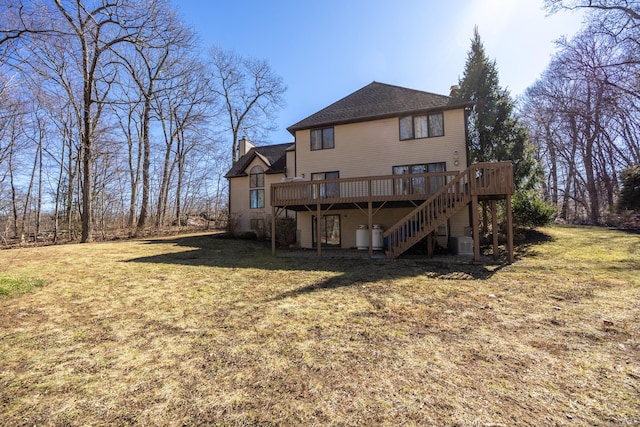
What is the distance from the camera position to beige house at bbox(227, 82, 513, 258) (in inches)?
400

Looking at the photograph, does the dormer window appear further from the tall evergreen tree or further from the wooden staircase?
the tall evergreen tree

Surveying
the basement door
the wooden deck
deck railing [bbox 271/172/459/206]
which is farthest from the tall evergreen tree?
the basement door

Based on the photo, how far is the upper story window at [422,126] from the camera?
41.1 feet

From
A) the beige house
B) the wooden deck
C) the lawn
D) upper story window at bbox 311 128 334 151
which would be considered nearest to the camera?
the lawn

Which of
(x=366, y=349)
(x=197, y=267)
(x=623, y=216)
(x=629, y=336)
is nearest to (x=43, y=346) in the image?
(x=366, y=349)

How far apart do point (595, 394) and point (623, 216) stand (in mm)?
20800

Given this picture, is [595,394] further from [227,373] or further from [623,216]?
[623,216]

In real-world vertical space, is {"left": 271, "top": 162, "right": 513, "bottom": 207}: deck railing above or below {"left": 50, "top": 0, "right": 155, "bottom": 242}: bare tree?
below

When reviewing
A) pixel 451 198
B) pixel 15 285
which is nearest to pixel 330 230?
pixel 451 198

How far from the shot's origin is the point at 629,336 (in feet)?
12.0

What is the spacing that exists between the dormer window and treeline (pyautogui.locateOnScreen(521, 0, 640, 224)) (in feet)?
58.8

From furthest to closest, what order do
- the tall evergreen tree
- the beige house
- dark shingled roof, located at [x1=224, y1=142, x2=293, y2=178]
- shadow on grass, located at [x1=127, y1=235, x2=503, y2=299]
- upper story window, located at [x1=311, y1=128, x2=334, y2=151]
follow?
dark shingled roof, located at [x1=224, y1=142, x2=293, y2=178] → upper story window, located at [x1=311, y1=128, x2=334, y2=151] → the tall evergreen tree → the beige house → shadow on grass, located at [x1=127, y1=235, x2=503, y2=299]

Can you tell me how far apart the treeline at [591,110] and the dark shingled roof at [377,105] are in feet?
23.4

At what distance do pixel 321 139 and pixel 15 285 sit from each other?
12289 mm
